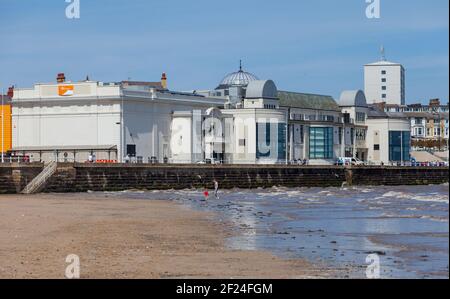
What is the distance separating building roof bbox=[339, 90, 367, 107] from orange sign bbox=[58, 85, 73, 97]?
161 ft

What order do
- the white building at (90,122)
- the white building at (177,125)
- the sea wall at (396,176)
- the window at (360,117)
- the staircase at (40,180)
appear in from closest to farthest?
the staircase at (40,180), the white building at (90,122), the white building at (177,125), the sea wall at (396,176), the window at (360,117)

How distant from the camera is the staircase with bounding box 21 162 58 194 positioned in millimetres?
70188

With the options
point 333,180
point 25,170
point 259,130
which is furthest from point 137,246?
point 259,130

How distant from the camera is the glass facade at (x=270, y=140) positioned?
117m

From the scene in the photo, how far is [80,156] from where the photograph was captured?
340 feet

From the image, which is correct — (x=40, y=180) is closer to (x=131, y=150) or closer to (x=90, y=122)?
(x=90, y=122)

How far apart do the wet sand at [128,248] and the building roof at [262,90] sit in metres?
74.9

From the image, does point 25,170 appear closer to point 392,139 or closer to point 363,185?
point 363,185

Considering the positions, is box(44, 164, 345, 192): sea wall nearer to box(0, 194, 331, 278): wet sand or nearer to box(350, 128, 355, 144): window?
box(0, 194, 331, 278): wet sand
